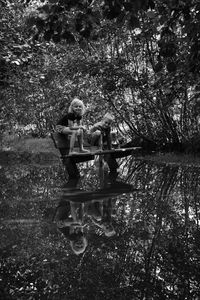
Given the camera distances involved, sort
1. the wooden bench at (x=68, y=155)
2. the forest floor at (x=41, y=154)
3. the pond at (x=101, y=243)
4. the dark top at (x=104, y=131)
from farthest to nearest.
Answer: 1. the forest floor at (x=41, y=154)
2. the dark top at (x=104, y=131)
3. the wooden bench at (x=68, y=155)
4. the pond at (x=101, y=243)

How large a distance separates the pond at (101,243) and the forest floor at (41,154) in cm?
528

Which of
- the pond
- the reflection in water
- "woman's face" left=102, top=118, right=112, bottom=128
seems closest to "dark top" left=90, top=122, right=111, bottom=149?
"woman's face" left=102, top=118, right=112, bottom=128

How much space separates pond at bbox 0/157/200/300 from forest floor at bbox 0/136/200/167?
208 inches

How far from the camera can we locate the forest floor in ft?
41.5

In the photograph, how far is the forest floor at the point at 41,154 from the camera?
12644 millimetres

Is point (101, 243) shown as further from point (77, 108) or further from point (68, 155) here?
A: point (77, 108)

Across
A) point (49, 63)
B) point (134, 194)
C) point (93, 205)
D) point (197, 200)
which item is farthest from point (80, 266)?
point (49, 63)

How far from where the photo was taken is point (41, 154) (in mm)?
17391

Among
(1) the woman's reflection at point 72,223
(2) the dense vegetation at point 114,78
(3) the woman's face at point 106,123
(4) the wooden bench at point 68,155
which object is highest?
(2) the dense vegetation at point 114,78

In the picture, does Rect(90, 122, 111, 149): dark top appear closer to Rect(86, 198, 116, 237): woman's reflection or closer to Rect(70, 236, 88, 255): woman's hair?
Rect(86, 198, 116, 237): woman's reflection

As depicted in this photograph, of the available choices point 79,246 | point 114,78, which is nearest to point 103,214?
point 79,246

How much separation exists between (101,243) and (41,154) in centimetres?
1360

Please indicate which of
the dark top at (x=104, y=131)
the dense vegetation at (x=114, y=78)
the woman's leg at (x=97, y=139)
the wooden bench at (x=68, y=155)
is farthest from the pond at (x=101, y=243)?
the dark top at (x=104, y=131)

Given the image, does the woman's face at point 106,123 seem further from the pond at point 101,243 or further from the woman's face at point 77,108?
the pond at point 101,243
